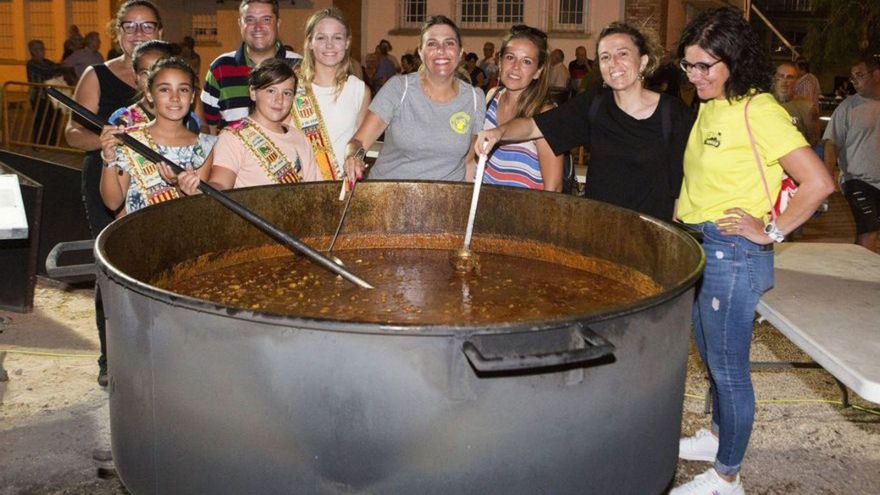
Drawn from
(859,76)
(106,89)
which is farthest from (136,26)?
(859,76)

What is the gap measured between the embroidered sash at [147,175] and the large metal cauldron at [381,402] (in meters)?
1.27

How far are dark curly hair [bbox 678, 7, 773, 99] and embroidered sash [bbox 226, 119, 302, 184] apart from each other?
5.69 ft

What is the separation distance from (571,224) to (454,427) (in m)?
1.61

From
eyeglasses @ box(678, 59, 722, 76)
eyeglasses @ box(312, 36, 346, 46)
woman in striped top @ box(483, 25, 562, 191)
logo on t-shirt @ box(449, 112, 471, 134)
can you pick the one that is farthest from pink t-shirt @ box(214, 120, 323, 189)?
eyeglasses @ box(678, 59, 722, 76)

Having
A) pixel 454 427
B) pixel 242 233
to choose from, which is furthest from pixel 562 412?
pixel 242 233

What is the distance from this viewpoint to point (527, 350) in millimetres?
1988

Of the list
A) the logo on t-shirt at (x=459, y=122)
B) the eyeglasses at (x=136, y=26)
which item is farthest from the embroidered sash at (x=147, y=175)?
the logo on t-shirt at (x=459, y=122)

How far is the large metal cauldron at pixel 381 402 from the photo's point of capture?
1982 millimetres

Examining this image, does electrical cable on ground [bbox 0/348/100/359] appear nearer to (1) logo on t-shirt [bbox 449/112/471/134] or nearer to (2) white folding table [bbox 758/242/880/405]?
(1) logo on t-shirt [bbox 449/112/471/134]

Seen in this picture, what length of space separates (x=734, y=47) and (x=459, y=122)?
1376 millimetres

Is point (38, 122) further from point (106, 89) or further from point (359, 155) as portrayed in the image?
point (359, 155)

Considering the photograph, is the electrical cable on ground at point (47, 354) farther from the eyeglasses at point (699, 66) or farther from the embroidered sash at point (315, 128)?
the eyeglasses at point (699, 66)

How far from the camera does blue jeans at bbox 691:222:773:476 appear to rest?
3020 millimetres

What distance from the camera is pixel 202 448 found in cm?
220
